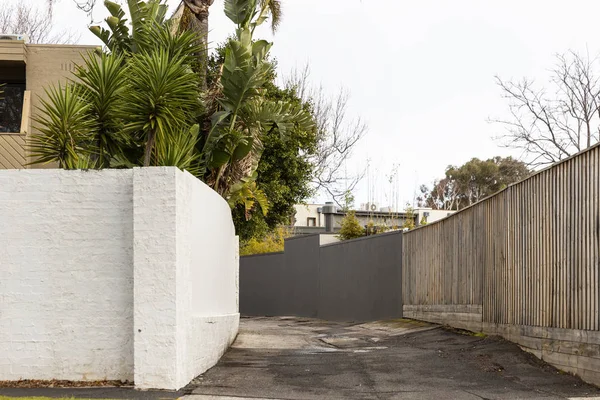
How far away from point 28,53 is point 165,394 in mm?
10896

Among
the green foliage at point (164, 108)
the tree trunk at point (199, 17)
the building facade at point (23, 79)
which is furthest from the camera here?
the building facade at point (23, 79)

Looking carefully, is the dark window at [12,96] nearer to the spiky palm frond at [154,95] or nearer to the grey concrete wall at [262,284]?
the spiky palm frond at [154,95]

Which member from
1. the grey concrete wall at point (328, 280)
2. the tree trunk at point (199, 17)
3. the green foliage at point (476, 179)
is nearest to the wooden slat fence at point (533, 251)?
the grey concrete wall at point (328, 280)

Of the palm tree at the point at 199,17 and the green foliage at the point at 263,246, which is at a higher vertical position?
the palm tree at the point at 199,17

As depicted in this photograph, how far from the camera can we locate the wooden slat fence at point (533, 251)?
28.8 ft

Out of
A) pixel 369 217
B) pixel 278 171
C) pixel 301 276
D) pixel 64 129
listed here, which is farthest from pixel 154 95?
pixel 369 217

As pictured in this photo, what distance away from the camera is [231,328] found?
1334 cm

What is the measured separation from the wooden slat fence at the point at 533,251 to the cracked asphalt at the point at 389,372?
67cm

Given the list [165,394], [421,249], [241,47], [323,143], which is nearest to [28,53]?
[241,47]

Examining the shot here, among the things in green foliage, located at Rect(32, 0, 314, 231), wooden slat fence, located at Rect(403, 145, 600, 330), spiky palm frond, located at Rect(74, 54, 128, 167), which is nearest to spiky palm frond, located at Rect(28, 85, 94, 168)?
green foliage, located at Rect(32, 0, 314, 231)

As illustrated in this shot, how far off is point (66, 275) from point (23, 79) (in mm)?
10448

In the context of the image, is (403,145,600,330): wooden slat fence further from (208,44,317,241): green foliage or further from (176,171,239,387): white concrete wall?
(208,44,317,241): green foliage

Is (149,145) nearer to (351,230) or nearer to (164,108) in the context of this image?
(164,108)

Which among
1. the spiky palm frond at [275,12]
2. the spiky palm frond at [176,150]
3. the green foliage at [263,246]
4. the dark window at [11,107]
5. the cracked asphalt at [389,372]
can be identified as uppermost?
the spiky palm frond at [275,12]
